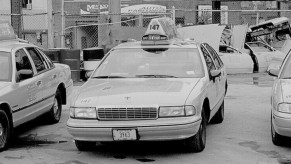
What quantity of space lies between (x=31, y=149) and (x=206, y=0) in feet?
110

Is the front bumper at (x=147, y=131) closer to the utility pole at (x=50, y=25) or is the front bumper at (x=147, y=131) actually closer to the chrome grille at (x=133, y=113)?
the chrome grille at (x=133, y=113)

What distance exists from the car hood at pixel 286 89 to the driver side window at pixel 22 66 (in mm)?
3608

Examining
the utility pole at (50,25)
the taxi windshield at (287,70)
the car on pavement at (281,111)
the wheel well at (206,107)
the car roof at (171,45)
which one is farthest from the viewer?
the utility pole at (50,25)

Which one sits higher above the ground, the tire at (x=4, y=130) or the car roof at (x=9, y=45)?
the car roof at (x=9, y=45)

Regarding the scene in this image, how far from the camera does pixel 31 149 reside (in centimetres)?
792

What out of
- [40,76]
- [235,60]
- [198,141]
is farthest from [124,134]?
[235,60]

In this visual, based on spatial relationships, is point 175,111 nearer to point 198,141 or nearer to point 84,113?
point 198,141

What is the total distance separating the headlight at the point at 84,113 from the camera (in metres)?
6.91

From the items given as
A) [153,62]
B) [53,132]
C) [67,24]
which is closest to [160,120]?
[153,62]

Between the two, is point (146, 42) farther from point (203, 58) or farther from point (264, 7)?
point (264, 7)

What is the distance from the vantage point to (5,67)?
8.41 meters

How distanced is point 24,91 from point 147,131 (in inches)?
96.6

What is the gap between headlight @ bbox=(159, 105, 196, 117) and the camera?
680cm

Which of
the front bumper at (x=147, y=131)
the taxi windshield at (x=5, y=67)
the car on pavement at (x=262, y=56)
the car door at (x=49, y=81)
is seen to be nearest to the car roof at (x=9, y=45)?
the taxi windshield at (x=5, y=67)
